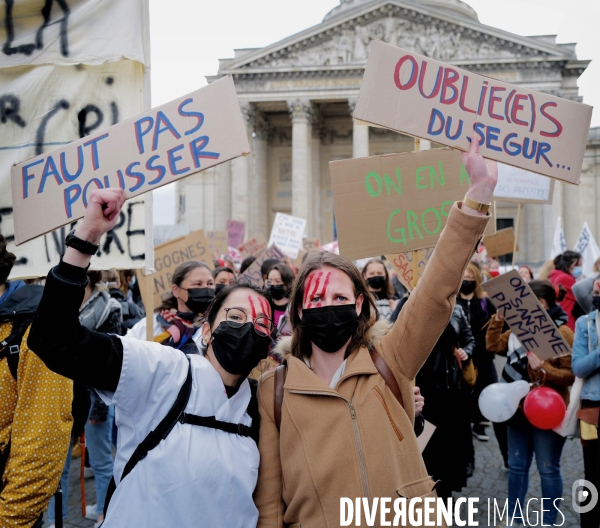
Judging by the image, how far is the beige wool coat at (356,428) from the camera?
5.55 feet

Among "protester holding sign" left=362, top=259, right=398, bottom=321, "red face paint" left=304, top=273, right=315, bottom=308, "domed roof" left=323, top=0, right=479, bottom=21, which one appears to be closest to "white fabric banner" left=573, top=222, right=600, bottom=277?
"protester holding sign" left=362, top=259, right=398, bottom=321

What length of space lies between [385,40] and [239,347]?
3150 cm

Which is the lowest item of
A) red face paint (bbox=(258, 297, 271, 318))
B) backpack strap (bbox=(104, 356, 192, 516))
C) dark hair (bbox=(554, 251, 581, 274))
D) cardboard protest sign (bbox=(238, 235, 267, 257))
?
backpack strap (bbox=(104, 356, 192, 516))

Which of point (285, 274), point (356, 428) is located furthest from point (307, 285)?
point (285, 274)

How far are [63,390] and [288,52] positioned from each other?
103 feet

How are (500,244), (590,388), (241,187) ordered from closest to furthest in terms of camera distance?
(590,388)
(500,244)
(241,187)

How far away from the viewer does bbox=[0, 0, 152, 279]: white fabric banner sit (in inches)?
110

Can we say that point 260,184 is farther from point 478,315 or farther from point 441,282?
point 441,282

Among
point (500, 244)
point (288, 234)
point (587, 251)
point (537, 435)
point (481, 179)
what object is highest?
point (288, 234)

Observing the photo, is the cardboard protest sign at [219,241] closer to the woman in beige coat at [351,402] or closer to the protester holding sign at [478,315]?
the protester holding sign at [478,315]

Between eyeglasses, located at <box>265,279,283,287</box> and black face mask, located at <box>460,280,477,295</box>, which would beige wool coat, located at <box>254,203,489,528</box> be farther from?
black face mask, located at <box>460,280,477,295</box>

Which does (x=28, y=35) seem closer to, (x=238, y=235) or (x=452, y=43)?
(x=238, y=235)

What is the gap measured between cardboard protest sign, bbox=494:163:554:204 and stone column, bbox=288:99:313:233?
2282 cm

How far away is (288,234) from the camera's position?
13.0 meters
